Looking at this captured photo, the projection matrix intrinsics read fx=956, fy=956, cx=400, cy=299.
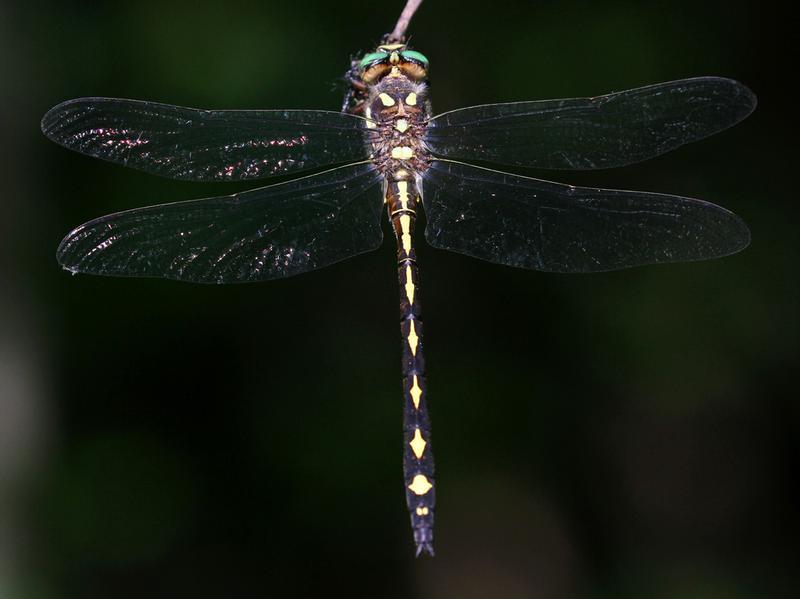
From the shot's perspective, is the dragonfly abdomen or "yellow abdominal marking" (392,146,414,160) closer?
the dragonfly abdomen

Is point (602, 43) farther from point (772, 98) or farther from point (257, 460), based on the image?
point (257, 460)

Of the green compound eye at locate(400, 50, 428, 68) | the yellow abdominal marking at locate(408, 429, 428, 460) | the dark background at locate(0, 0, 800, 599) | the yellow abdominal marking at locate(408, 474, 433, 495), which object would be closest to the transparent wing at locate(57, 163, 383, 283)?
the green compound eye at locate(400, 50, 428, 68)

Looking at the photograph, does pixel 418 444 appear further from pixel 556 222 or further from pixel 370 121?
pixel 370 121

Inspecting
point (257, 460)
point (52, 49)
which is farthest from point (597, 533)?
point (52, 49)

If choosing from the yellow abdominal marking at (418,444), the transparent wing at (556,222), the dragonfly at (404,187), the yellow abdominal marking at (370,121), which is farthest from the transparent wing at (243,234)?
the yellow abdominal marking at (418,444)

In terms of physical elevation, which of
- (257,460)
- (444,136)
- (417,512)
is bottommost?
(417,512)

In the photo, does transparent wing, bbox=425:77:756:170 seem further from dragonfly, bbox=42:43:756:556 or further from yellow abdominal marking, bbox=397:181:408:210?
yellow abdominal marking, bbox=397:181:408:210
